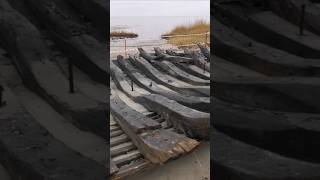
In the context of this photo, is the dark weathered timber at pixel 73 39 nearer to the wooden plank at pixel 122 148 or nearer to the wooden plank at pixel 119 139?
the wooden plank at pixel 122 148

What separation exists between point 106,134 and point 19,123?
34 centimetres

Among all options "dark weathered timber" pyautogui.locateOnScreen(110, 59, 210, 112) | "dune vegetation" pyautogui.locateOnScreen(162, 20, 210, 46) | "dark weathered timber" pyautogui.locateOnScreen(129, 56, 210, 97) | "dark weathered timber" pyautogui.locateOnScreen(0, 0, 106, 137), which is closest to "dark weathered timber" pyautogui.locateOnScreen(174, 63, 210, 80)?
"dark weathered timber" pyautogui.locateOnScreen(129, 56, 210, 97)

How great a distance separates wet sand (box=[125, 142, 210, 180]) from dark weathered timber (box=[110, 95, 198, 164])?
9 cm

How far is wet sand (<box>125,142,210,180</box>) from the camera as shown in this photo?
354cm

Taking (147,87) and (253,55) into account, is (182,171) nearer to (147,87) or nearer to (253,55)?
(253,55)

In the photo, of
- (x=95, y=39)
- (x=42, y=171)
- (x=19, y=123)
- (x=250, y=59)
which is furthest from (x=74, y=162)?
(x=250, y=59)

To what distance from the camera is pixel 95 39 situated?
6.54 feet

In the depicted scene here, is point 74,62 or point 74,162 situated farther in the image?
point 74,62

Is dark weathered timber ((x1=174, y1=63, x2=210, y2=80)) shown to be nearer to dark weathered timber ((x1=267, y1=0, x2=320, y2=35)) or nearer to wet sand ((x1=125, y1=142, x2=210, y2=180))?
wet sand ((x1=125, y1=142, x2=210, y2=180))

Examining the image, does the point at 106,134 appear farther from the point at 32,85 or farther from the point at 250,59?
the point at 250,59

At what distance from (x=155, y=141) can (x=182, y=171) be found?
36 centimetres

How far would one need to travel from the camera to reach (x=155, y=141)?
3.71 m

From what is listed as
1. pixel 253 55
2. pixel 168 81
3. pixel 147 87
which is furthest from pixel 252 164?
pixel 168 81

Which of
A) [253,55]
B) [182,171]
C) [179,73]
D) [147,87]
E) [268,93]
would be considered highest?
[253,55]
